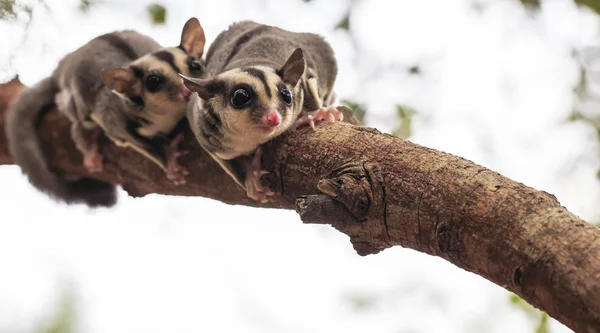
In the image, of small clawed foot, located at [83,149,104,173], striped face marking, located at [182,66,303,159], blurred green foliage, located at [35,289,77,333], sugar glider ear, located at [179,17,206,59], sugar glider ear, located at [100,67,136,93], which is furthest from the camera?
blurred green foliage, located at [35,289,77,333]

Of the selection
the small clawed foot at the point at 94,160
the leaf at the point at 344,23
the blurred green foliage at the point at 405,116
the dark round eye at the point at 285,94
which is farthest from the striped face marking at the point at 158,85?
the blurred green foliage at the point at 405,116

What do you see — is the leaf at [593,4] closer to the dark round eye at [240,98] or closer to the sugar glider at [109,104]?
the dark round eye at [240,98]

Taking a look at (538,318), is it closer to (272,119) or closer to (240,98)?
(272,119)

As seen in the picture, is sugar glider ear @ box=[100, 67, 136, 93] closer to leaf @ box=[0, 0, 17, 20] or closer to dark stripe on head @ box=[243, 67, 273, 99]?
leaf @ box=[0, 0, 17, 20]

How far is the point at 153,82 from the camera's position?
3484 mm

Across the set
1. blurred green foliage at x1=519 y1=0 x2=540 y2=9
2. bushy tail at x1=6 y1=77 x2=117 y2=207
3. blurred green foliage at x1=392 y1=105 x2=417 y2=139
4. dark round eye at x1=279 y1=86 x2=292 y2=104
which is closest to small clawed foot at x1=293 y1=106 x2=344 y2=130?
dark round eye at x1=279 y1=86 x2=292 y2=104

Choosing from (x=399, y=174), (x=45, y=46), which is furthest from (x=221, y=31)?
(x=399, y=174)

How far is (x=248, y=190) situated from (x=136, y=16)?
6.09 ft

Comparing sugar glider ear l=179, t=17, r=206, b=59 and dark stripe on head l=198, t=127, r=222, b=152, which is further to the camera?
sugar glider ear l=179, t=17, r=206, b=59

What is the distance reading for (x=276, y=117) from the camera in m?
2.66

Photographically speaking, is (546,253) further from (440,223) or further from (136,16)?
(136,16)

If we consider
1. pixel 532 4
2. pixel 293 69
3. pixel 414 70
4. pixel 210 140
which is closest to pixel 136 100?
pixel 210 140

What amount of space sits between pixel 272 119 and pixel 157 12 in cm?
193

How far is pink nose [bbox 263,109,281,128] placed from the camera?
2648 millimetres
